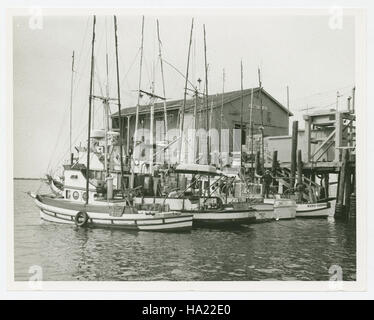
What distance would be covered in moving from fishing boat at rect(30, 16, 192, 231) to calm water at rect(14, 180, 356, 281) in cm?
37

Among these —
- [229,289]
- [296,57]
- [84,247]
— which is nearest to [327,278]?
[229,289]

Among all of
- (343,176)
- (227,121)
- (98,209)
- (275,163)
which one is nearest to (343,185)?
(343,176)

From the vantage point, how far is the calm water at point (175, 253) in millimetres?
11570

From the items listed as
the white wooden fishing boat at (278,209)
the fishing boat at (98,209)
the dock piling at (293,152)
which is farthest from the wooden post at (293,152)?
the fishing boat at (98,209)

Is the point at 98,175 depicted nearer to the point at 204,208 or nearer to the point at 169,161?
the point at 169,161

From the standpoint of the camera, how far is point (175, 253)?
13922 mm

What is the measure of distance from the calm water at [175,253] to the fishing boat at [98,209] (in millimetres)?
365

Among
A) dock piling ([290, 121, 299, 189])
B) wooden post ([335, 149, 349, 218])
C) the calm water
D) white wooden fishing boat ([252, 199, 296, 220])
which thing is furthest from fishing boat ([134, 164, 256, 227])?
dock piling ([290, 121, 299, 189])

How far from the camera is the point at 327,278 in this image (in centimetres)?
1116

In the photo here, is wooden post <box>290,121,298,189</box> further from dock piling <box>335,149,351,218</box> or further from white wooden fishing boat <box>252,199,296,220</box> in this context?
dock piling <box>335,149,351,218</box>

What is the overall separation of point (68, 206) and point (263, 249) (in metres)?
7.75

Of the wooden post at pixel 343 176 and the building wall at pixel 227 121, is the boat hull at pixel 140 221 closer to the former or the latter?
the building wall at pixel 227 121

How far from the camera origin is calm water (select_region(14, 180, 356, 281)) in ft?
38.0

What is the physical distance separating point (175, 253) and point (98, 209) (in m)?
4.55
